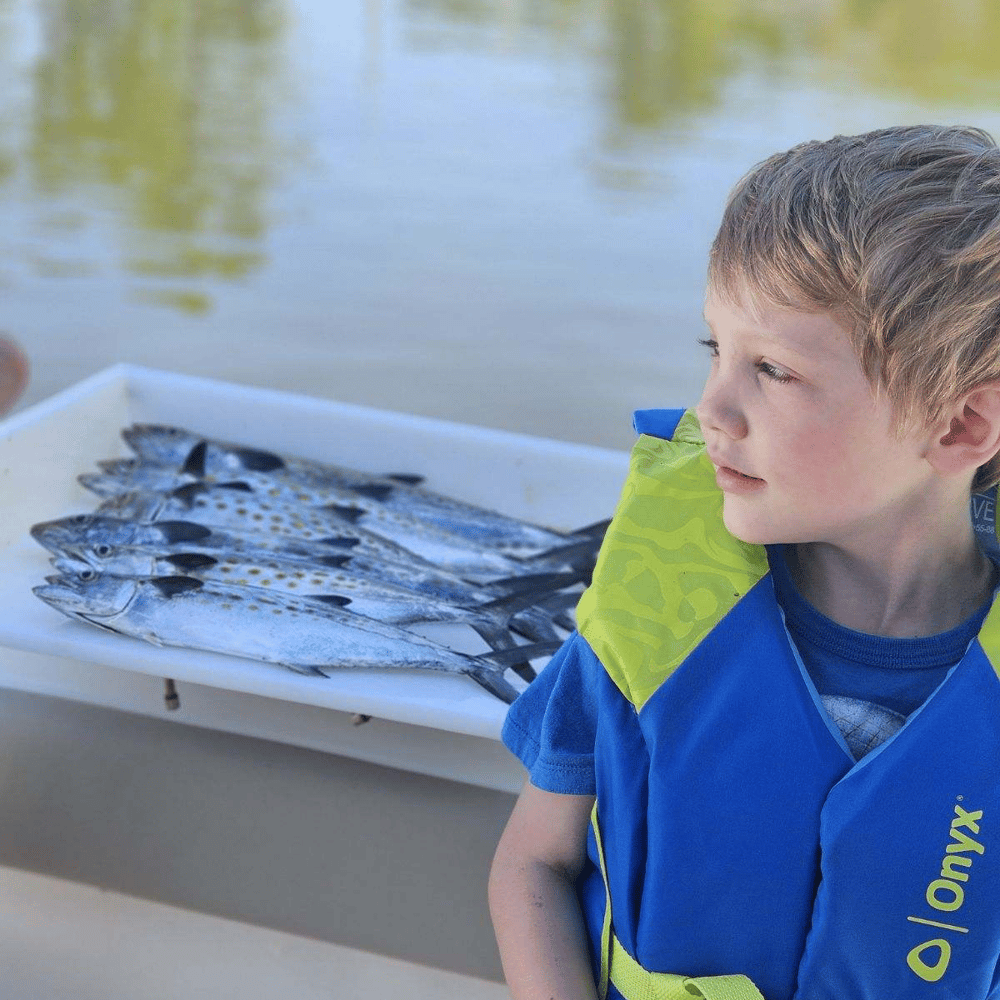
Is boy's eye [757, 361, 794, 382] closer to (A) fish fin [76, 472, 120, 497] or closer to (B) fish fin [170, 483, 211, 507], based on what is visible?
(B) fish fin [170, 483, 211, 507]

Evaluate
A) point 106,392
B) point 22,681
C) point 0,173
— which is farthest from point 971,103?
point 22,681

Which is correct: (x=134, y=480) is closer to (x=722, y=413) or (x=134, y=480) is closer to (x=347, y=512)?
(x=347, y=512)

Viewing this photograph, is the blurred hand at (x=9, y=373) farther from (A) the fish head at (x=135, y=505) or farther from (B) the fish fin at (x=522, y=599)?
(B) the fish fin at (x=522, y=599)

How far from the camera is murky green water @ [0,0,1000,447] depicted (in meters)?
7.37

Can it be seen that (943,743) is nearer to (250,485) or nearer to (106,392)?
(250,485)

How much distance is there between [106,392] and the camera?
3500 mm

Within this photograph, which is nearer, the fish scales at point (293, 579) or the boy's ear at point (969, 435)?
the boy's ear at point (969, 435)

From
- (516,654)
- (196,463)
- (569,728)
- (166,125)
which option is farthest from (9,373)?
(166,125)

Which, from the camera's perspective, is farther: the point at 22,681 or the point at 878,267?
the point at 22,681

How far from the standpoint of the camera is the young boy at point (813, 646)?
4.10ft

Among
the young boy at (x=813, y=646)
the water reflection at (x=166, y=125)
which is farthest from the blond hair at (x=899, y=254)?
the water reflection at (x=166, y=125)

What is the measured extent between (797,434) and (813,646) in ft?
0.87

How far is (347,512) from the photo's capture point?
10.6 feet

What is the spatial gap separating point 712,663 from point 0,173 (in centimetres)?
1039
